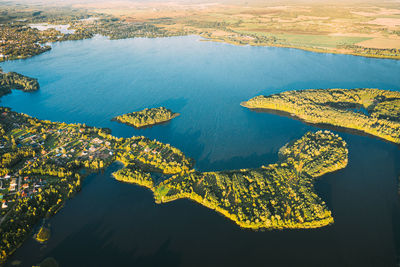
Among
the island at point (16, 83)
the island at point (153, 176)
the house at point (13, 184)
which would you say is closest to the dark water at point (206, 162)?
the island at point (153, 176)

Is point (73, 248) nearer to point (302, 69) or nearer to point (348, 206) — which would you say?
point (348, 206)

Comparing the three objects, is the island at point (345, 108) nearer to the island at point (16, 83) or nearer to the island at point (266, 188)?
the island at point (266, 188)

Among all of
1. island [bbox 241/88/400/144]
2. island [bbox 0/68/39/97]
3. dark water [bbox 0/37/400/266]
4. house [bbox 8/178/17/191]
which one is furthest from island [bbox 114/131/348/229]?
island [bbox 0/68/39/97]

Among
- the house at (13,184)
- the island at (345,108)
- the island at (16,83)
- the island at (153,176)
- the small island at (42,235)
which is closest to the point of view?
the small island at (42,235)

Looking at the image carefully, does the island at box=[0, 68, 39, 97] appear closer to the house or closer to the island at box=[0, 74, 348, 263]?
the island at box=[0, 74, 348, 263]

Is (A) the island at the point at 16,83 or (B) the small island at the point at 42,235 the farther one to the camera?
(A) the island at the point at 16,83

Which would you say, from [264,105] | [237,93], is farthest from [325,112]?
[237,93]

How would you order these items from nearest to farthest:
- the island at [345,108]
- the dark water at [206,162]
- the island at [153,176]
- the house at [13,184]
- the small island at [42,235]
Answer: the dark water at [206,162] → the small island at [42,235] → the island at [153,176] → the house at [13,184] → the island at [345,108]
